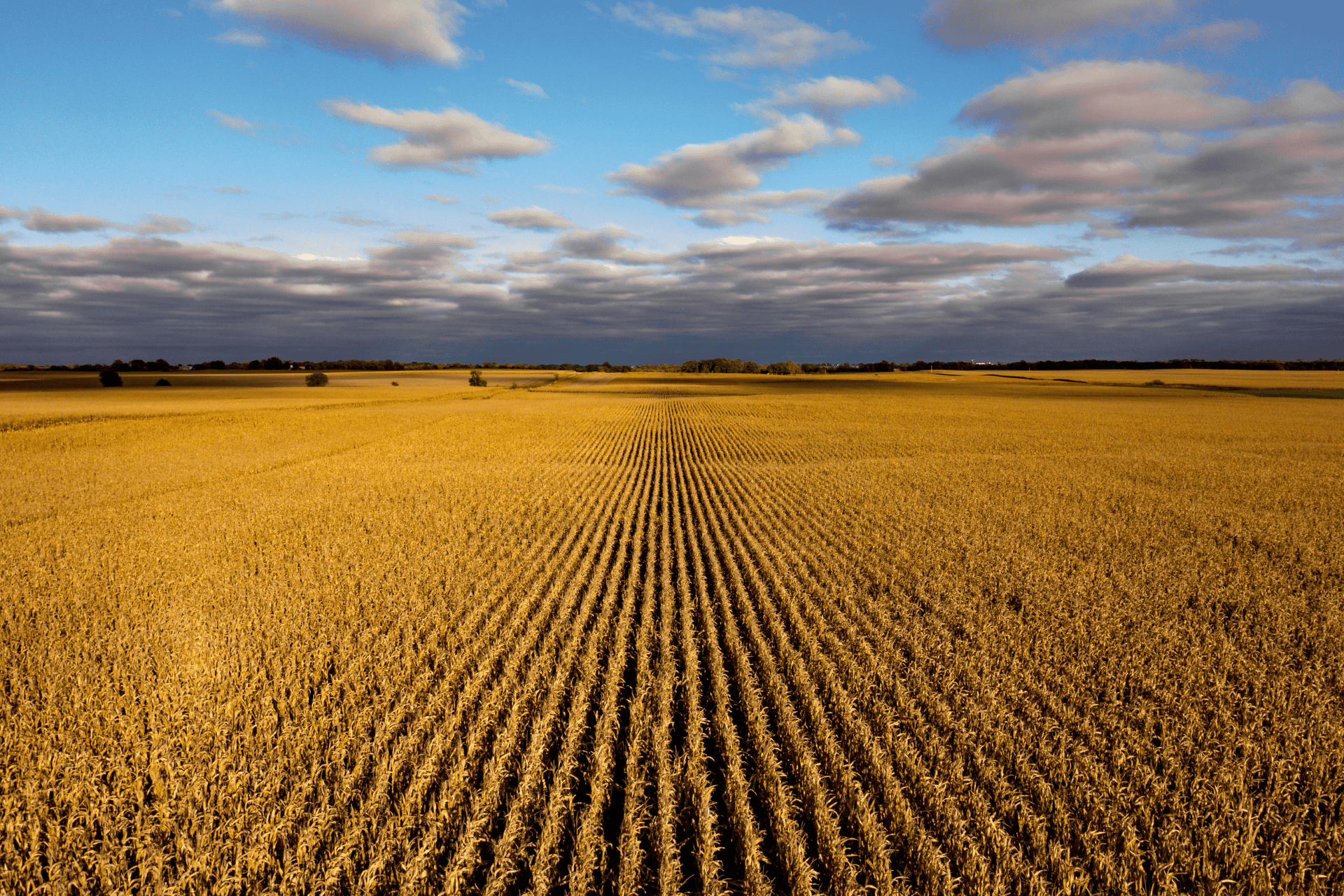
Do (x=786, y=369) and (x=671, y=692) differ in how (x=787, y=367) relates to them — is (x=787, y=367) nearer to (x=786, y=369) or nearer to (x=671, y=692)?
(x=786, y=369)

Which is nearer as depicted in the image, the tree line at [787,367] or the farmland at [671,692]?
the farmland at [671,692]

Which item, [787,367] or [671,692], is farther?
[787,367]

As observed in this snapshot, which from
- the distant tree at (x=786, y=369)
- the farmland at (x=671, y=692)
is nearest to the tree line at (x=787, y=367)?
the distant tree at (x=786, y=369)

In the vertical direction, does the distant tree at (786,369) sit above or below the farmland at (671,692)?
above

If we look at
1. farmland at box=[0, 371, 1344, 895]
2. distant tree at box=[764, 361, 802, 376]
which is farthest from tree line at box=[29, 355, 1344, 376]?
farmland at box=[0, 371, 1344, 895]

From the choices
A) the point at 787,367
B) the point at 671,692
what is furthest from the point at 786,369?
the point at 671,692

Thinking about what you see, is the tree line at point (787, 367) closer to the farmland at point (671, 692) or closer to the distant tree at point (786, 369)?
the distant tree at point (786, 369)

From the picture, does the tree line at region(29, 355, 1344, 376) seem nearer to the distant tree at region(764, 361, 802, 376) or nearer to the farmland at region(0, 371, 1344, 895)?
the distant tree at region(764, 361, 802, 376)

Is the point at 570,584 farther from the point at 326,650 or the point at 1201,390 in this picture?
the point at 1201,390
